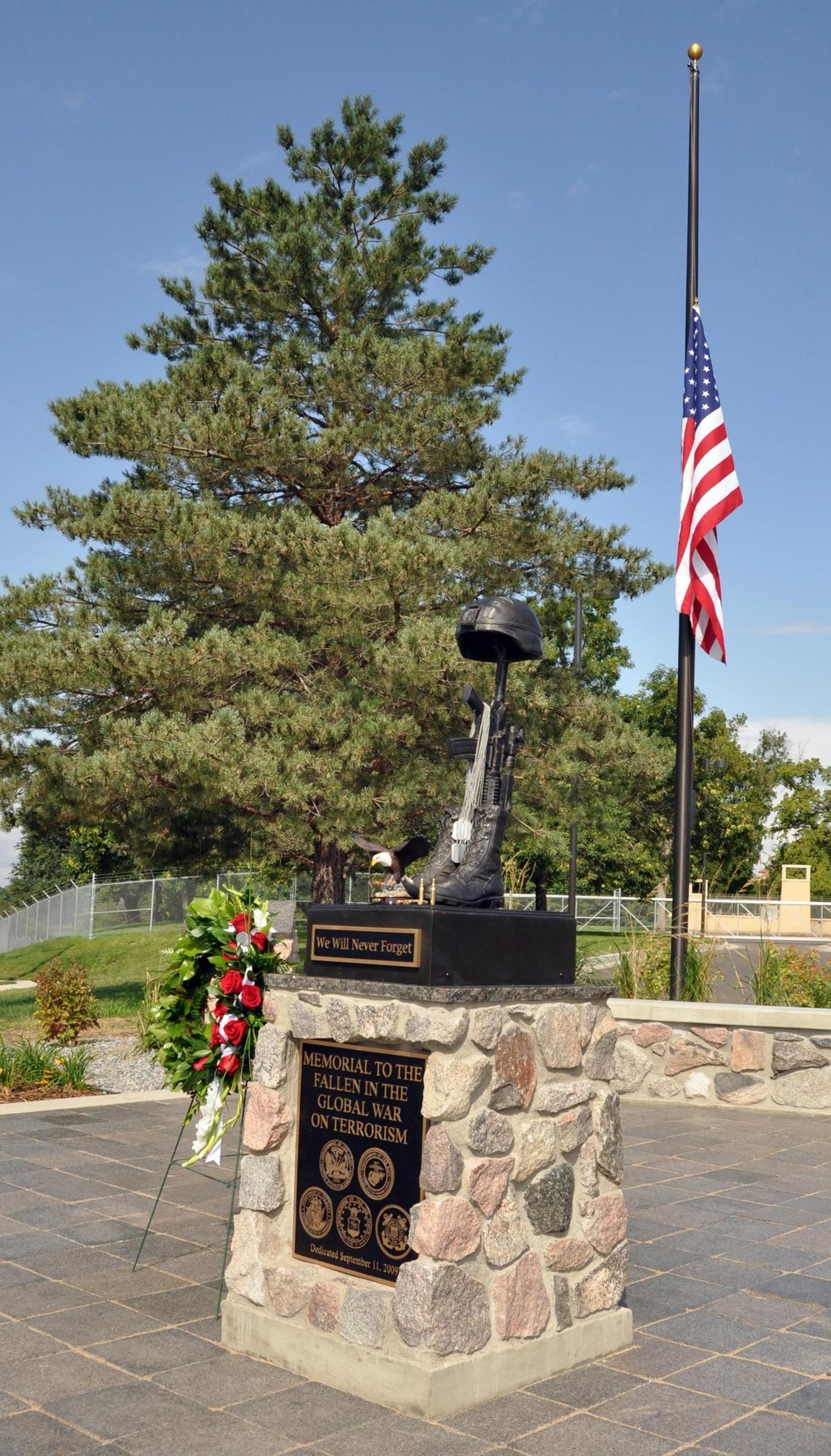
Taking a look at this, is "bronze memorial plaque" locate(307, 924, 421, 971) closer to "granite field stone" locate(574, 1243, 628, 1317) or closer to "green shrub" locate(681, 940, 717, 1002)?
"granite field stone" locate(574, 1243, 628, 1317)

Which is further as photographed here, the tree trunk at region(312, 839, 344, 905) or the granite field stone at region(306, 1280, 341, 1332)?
the tree trunk at region(312, 839, 344, 905)

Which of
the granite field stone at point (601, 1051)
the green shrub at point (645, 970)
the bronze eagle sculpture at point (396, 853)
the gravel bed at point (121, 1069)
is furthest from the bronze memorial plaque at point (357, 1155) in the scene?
the green shrub at point (645, 970)

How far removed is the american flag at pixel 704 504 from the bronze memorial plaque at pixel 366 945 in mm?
7410

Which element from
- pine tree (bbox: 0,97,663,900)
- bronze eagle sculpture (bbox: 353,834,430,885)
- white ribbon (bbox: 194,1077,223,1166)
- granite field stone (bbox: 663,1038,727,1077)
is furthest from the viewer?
pine tree (bbox: 0,97,663,900)

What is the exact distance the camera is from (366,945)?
4.73 metres

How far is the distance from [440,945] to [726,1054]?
6.84m

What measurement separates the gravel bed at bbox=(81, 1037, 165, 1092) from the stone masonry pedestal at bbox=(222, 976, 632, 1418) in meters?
6.10

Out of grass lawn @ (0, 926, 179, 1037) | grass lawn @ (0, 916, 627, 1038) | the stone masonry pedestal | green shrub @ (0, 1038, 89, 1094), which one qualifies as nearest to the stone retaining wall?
green shrub @ (0, 1038, 89, 1094)

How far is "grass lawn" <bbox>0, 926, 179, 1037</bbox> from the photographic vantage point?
1830cm

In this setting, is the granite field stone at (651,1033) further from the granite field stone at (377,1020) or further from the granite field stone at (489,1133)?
the granite field stone at (377,1020)

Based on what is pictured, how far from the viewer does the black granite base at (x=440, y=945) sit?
4488 millimetres

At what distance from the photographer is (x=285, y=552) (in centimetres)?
1702

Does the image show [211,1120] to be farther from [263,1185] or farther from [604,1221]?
[604,1221]

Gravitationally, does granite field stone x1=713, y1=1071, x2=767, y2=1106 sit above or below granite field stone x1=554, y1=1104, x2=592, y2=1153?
below
